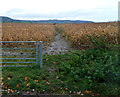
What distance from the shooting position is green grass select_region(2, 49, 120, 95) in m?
5.23

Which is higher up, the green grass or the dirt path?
the dirt path

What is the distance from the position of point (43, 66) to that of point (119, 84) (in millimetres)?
2892

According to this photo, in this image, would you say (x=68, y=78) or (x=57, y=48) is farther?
(x=57, y=48)

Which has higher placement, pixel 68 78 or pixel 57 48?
pixel 57 48

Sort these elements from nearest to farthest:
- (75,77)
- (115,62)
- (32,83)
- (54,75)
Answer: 1. (32,83)
2. (75,77)
3. (54,75)
4. (115,62)

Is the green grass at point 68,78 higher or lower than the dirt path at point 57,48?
lower

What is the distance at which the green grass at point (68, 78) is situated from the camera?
5.23 m

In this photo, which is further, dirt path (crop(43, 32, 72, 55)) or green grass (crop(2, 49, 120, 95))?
dirt path (crop(43, 32, 72, 55))

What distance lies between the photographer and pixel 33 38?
1318cm

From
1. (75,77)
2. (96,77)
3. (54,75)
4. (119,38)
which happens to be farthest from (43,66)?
(119,38)

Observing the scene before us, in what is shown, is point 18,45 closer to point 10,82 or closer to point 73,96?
point 10,82

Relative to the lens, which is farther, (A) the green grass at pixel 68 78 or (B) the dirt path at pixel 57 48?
(B) the dirt path at pixel 57 48

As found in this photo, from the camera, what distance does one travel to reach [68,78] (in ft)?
19.7

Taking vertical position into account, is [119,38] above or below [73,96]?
above
